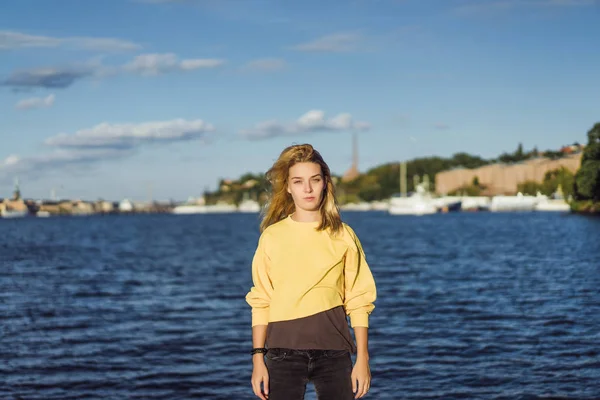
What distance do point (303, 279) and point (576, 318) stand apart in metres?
20.4

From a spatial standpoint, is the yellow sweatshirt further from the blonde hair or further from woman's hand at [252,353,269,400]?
woman's hand at [252,353,269,400]

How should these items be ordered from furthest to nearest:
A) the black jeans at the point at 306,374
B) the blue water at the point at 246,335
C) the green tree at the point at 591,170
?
the green tree at the point at 591,170, the blue water at the point at 246,335, the black jeans at the point at 306,374

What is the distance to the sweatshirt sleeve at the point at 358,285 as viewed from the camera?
554 centimetres

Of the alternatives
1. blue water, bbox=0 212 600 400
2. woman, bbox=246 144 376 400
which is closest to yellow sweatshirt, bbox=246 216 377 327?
woman, bbox=246 144 376 400

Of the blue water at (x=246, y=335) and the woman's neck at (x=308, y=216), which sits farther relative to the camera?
the blue water at (x=246, y=335)

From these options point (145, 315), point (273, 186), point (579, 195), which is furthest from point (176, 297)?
point (579, 195)

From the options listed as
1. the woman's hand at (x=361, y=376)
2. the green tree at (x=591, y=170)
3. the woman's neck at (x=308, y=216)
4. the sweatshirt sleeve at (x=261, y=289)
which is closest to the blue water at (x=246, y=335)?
the woman's hand at (x=361, y=376)

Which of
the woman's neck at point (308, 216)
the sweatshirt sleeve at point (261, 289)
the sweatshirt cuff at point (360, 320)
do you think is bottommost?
the sweatshirt cuff at point (360, 320)

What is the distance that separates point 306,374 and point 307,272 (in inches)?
26.4

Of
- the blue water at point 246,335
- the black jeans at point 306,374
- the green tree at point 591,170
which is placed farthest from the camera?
the green tree at point 591,170

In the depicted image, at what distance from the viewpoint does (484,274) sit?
40.5 metres

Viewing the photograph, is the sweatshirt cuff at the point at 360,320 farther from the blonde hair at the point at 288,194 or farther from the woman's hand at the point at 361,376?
the blonde hair at the point at 288,194

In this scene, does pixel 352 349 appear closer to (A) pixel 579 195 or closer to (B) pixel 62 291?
→ (B) pixel 62 291

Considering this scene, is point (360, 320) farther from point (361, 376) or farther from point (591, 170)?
point (591, 170)
